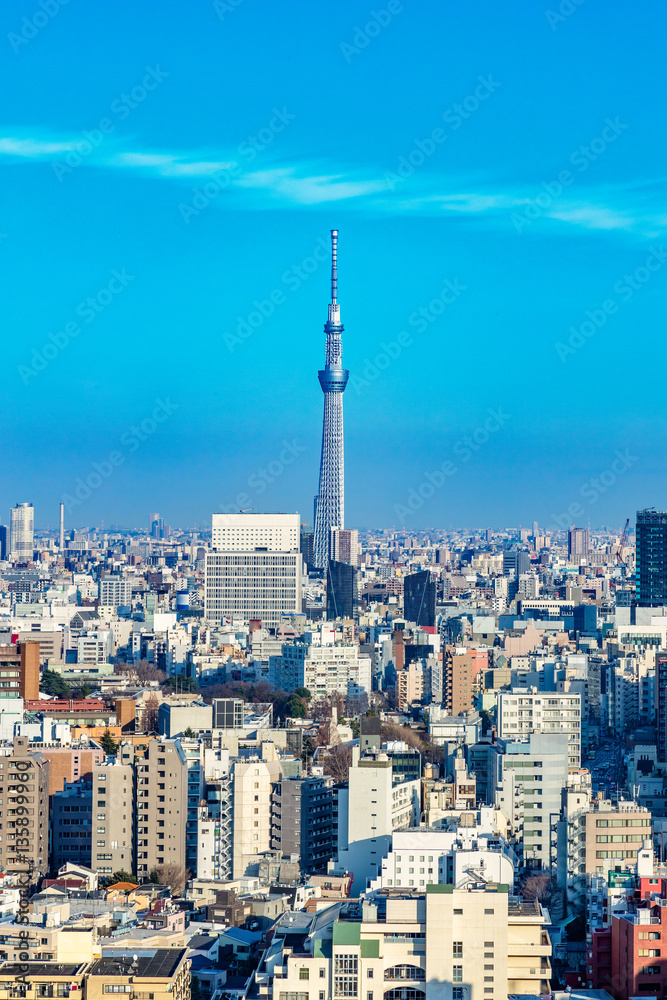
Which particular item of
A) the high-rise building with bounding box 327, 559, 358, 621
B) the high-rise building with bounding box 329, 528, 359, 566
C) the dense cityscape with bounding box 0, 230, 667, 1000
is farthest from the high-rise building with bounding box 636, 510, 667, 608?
the high-rise building with bounding box 329, 528, 359, 566

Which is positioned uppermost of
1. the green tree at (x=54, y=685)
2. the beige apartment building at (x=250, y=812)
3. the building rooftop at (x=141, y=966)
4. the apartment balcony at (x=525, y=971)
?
the green tree at (x=54, y=685)

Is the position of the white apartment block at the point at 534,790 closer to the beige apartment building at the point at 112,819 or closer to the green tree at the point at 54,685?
the beige apartment building at the point at 112,819

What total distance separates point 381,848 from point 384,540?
8255 cm

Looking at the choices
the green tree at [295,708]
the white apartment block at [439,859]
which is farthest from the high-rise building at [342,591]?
the white apartment block at [439,859]

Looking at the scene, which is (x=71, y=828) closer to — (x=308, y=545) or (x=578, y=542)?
(x=308, y=545)

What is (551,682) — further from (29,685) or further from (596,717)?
(29,685)

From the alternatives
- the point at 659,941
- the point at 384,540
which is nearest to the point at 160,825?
the point at 659,941

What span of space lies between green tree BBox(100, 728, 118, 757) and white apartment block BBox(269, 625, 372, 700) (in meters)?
8.34

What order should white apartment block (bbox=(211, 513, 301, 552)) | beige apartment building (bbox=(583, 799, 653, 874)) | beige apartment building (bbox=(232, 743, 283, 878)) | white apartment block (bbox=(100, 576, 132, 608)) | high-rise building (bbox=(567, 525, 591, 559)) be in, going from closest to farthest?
beige apartment building (bbox=(583, 799, 653, 874)) → beige apartment building (bbox=(232, 743, 283, 878)) → white apartment block (bbox=(100, 576, 132, 608)) → white apartment block (bbox=(211, 513, 301, 552)) → high-rise building (bbox=(567, 525, 591, 559))

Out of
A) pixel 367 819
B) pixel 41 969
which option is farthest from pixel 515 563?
pixel 41 969

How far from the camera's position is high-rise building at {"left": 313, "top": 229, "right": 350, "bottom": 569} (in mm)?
60000

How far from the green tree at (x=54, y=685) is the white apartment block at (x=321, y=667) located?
4.04 m

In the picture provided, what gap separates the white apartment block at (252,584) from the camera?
4538 centimetres

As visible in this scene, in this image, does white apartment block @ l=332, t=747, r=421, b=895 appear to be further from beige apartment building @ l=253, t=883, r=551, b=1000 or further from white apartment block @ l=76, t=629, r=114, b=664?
white apartment block @ l=76, t=629, r=114, b=664
